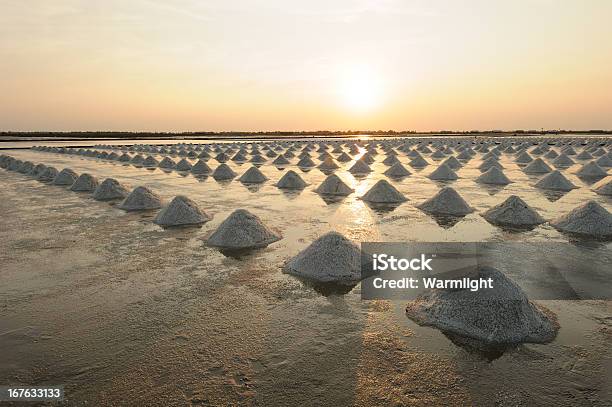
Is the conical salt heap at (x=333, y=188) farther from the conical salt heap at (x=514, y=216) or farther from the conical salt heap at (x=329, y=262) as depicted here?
the conical salt heap at (x=329, y=262)

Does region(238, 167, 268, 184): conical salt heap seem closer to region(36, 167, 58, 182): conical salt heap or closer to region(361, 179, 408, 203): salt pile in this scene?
region(361, 179, 408, 203): salt pile

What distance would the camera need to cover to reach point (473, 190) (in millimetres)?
12586

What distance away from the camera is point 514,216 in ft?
26.3

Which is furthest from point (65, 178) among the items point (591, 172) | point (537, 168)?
point (591, 172)

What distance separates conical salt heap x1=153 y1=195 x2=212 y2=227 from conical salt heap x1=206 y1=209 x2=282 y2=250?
5.19ft

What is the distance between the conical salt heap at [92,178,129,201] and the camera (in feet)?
36.9

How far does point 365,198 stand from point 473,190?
160 inches

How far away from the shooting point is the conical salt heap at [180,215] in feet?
26.4

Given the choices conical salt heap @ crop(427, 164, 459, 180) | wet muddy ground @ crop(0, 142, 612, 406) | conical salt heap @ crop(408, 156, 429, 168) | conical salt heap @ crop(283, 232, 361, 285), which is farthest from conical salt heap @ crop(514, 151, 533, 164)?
conical salt heap @ crop(283, 232, 361, 285)

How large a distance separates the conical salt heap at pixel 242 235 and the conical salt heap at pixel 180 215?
1.58 metres

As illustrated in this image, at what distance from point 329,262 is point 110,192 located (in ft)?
28.4

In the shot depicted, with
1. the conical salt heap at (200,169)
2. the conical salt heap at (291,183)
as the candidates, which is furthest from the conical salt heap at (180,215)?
the conical salt heap at (200,169)

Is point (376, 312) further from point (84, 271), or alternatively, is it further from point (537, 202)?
point (537, 202)

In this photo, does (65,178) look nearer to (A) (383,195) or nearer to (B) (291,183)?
(B) (291,183)
